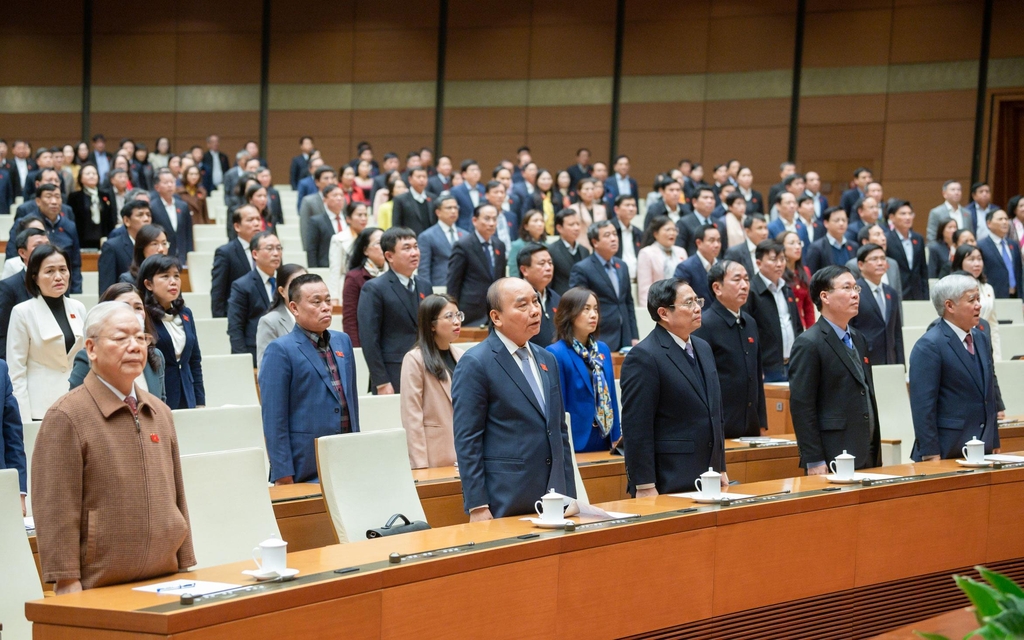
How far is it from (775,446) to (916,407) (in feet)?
1.96

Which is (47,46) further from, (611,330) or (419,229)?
(611,330)

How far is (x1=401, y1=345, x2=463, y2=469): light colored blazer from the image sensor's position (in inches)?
170

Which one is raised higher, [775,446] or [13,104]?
[13,104]

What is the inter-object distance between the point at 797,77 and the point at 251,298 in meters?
9.07

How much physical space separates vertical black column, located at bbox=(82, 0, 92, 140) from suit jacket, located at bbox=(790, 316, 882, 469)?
44.1 ft

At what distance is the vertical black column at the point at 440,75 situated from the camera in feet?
48.1

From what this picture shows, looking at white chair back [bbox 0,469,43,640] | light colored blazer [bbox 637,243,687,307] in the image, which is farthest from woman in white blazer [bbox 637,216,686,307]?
white chair back [bbox 0,469,43,640]

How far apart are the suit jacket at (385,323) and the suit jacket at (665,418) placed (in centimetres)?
169

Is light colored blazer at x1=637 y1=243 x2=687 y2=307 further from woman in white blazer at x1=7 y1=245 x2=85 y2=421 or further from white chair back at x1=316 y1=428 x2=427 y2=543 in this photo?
white chair back at x1=316 y1=428 x2=427 y2=543

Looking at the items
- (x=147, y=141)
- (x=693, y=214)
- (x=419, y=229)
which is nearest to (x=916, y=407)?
(x=693, y=214)

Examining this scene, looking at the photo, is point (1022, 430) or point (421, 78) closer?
point (1022, 430)

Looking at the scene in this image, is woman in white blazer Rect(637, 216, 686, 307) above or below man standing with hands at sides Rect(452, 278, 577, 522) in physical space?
above

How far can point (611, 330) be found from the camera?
21.2ft

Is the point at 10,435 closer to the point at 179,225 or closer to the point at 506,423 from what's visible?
the point at 506,423
